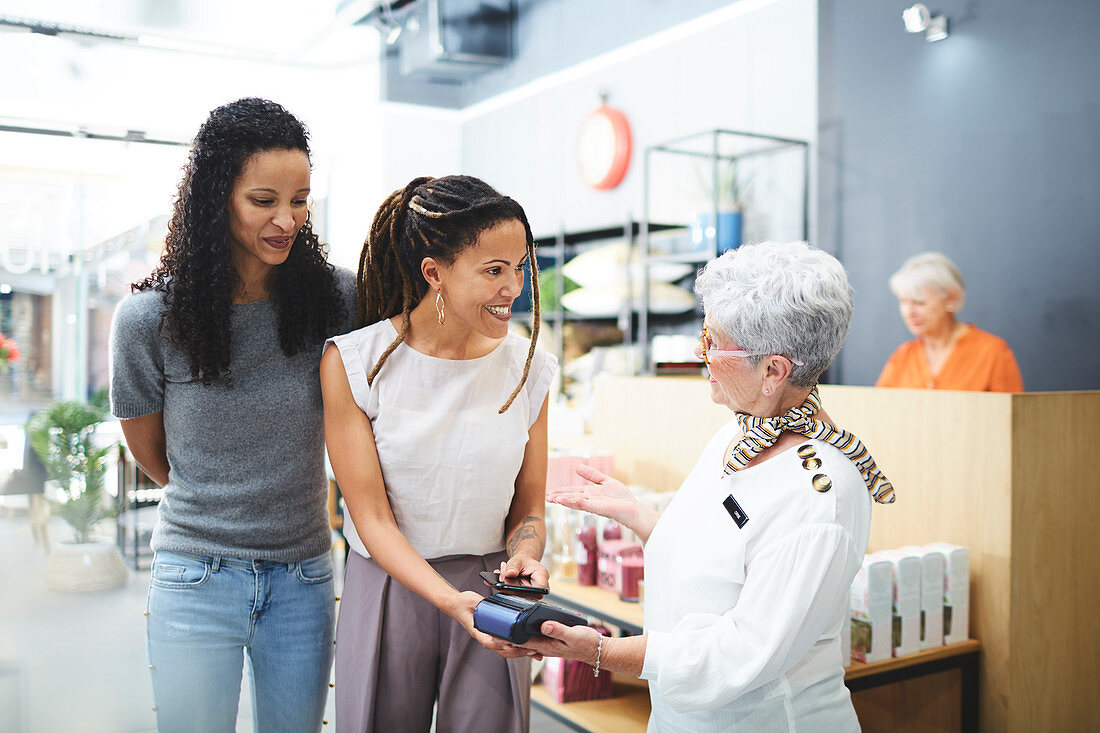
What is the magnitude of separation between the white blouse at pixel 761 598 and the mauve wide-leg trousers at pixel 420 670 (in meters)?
0.28

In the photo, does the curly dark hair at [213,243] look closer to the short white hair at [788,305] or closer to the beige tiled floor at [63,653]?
the short white hair at [788,305]

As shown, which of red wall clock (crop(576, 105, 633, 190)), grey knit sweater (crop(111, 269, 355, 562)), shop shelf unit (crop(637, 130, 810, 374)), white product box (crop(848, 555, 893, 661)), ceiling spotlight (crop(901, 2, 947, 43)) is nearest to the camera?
grey knit sweater (crop(111, 269, 355, 562))

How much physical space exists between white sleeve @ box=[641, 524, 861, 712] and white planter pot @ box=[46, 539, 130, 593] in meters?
3.49

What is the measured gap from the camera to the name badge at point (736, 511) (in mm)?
1305

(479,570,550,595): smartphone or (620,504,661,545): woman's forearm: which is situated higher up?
(620,504,661,545): woman's forearm

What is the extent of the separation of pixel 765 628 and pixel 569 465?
69.9 inches

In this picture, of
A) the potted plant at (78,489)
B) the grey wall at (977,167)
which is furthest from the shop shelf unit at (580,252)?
the potted plant at (78,489)

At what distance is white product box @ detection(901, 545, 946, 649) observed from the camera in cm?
216

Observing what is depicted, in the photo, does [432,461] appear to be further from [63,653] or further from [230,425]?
→ [63,653]

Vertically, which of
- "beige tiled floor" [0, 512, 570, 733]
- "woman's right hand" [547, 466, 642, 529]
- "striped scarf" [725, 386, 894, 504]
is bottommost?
"beige tiled floor" [0, 512, 570, 733]

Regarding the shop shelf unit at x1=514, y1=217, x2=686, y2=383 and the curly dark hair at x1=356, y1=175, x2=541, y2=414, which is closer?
the curly dark hair at x1=356, y1=175, x2=541, y2=414

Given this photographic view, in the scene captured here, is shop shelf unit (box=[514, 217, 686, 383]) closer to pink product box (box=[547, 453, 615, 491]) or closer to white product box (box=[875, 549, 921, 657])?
pink product box (box=[547, 453, 615, 491])

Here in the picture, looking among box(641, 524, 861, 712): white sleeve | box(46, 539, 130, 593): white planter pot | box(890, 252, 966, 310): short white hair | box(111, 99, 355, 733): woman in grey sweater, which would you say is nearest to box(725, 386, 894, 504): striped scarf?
box(641, 524, 861, 712): white sleeve

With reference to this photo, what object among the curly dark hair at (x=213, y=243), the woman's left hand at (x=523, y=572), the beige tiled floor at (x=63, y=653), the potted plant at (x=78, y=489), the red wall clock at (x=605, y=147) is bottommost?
the beige tiled floor at (x=63, y=653)
